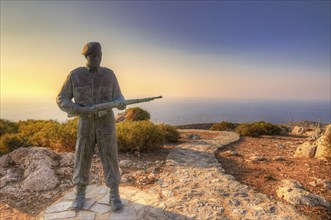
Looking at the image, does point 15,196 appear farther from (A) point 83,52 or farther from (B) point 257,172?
(B) point 257,172

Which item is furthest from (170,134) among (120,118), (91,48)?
(120,118)

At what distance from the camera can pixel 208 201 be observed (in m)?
5.02

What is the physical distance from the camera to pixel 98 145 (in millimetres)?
4371

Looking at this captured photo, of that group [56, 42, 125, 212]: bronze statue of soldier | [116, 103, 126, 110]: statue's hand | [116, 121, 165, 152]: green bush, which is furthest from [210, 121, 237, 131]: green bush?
[116, 103, 126, 110]: statue's hand

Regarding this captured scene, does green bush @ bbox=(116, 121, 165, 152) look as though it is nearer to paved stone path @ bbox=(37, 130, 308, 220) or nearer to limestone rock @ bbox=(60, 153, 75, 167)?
limestone rock @ bbox=(60, 153, 75, 167)

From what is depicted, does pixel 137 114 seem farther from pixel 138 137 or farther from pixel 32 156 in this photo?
pixel 32 156

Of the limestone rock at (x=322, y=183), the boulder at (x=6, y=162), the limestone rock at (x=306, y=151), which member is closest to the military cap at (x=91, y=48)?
the boulder at (x=6, y=162)

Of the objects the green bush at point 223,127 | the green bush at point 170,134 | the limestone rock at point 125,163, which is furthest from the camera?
the green bush at point 223,127

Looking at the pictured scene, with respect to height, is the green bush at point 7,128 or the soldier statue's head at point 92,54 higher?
the soldier statue's head at point 92,54

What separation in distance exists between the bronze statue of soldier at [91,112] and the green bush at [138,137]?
3.94 meters

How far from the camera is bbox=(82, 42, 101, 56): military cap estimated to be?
13.1ft

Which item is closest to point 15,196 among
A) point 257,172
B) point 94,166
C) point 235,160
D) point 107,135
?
point 94,166

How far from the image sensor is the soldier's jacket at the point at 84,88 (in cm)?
412

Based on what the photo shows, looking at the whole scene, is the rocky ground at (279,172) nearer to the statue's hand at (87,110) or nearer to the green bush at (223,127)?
the statue's hand at (87,110)
